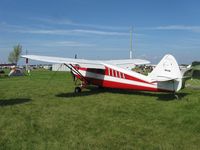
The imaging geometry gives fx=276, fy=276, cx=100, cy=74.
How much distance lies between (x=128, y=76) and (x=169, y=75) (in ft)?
8.32

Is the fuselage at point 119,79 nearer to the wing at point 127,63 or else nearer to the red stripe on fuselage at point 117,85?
the red stripe on fuselage at point 117,85

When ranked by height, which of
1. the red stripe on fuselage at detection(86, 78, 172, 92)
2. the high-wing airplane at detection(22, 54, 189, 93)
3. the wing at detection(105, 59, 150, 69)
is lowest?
the red stripe on fuselage at detection(86, 78, 172, 92)

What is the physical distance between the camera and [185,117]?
8.55 m

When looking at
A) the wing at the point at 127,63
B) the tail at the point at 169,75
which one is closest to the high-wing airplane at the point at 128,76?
the tail at the point at 169,75

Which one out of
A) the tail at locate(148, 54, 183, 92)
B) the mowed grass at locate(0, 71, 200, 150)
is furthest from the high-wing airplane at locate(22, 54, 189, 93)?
the mowed grass at locate(0, 71, 200, 150)

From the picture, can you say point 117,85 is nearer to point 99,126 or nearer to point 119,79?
point 119,79

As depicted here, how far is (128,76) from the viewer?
47.9ft

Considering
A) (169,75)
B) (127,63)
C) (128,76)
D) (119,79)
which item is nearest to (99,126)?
(169,75)

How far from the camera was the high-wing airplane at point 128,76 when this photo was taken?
12.7m

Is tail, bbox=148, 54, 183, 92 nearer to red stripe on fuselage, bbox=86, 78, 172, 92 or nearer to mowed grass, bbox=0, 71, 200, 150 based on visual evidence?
red stripe on fuselage, bbox=86, 78, 172, 92

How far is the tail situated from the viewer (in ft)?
41.2

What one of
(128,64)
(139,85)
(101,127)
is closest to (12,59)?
(128,64)

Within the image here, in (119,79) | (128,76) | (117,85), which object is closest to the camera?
(128,76)

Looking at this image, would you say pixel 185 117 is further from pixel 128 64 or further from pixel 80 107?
pixel 128 64
